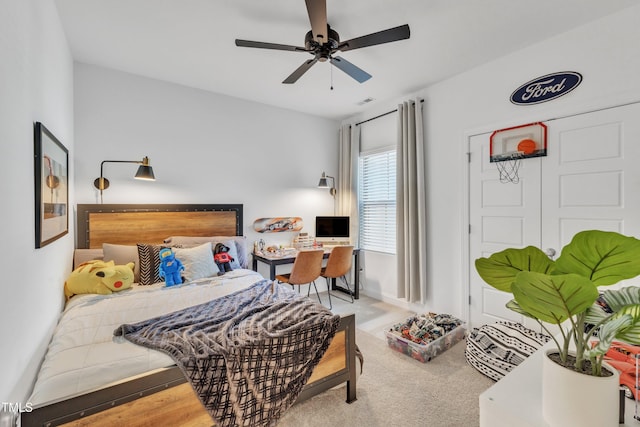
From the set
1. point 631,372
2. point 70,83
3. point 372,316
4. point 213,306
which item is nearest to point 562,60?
point 631,372

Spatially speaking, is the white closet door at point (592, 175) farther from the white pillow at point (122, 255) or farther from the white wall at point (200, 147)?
the white pillow at point (122, 255)

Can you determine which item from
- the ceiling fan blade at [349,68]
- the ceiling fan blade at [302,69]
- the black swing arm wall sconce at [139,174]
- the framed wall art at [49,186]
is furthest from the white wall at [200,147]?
the ceiling fan blade at [349,68]

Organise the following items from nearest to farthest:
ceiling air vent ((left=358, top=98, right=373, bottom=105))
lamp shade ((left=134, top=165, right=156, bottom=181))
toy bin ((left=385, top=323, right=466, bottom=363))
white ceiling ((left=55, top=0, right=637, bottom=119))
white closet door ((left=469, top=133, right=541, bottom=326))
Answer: white ceiling ((left=55, top=0, right=637, bottom=119)) < toy bin ((left=385, top=323, right=466, bottom=363)) < white closet door ((left=469, top=133, right=541, bottom=326)) < lamp shade ((left=134, top=165, right=156, bottom=181)) < ceiling air vent ((left=358, top=98, right=373, bottom=105))

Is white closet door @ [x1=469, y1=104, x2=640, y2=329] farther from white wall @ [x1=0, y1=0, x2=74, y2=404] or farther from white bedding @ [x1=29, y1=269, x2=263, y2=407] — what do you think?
white wall @ [x1=0, y1=0, x2=74, y2=404]

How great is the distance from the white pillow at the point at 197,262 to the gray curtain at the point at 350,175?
2.24 meters

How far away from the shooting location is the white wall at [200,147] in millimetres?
2988

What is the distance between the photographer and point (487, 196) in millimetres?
2988

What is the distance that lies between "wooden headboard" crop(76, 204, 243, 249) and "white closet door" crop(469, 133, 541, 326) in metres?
2.85

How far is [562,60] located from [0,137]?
3691mm

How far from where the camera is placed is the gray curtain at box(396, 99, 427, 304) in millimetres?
3500

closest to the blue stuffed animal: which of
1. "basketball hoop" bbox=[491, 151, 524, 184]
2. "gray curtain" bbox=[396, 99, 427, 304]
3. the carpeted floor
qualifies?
the carpeted floor

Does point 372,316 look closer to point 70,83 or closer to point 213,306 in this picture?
point 213,306

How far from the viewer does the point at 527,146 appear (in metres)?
2.65

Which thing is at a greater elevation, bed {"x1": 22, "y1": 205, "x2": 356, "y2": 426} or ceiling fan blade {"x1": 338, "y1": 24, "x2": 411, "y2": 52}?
ceiling fan blade {"x1": 338, "y1": 24, "x2": 411, "y2": 52}
